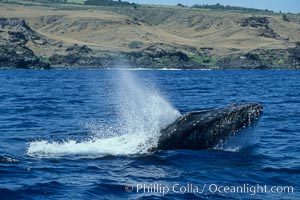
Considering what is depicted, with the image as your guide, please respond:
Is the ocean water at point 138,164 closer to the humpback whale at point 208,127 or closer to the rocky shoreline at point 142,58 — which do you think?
the humpback whale at point 208,127

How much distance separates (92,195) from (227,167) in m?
4.69

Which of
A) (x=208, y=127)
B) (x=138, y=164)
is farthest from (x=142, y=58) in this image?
(x=138, y=164)

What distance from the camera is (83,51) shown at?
192250 mm

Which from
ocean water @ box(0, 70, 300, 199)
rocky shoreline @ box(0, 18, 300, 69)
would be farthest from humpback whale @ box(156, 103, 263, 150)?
rocky shoreline @ box(0, 18, 300, 69)

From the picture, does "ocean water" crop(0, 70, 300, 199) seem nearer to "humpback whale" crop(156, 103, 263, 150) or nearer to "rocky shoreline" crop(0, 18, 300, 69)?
"humpback whale" crop(156, 103, 263, 150)

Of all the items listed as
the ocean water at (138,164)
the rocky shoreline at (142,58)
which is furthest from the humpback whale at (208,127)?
the rocky shoreline at (142,58)

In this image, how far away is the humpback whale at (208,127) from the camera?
63.9ft

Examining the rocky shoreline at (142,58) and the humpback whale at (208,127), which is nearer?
the humpback whale at (208,127)

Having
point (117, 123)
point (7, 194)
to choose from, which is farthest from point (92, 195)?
point (117, 123)

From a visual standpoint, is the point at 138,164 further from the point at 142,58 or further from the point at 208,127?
the point at 142,58

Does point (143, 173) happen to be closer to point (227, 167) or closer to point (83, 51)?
point (227, 167)

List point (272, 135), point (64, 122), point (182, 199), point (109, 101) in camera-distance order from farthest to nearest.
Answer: point (109, 101) < point (64, 122) < point (272, 135) < point (182, 199)

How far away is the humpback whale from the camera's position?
63.9 ft

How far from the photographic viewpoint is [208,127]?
63.7 ft
